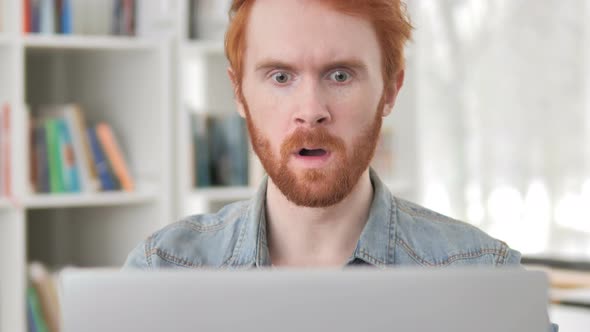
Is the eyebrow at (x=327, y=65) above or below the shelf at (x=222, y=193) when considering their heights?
above

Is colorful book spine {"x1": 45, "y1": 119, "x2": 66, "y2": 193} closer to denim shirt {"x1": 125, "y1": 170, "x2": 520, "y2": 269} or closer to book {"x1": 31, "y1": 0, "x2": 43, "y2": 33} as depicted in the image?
book {"x1": 31, "y1": 0, "x2": 43, "y2": 33}

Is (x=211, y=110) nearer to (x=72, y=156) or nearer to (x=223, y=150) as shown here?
(x=223, y=150)

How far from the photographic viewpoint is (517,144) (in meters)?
3.76

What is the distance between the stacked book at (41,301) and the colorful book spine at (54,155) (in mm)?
245

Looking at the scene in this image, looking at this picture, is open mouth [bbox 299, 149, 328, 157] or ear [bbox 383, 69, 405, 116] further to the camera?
ear [bbox 383, 69, 405, 116]

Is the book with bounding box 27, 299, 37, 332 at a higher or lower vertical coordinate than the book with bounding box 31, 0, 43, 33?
lower

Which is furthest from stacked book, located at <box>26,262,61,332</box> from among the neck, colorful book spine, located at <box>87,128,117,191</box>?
the neck

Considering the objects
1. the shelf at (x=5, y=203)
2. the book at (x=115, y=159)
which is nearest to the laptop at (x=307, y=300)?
the shelf at (x=5, y=203)

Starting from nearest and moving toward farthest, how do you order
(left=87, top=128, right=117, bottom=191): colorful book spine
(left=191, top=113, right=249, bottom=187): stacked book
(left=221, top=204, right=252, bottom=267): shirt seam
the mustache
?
the mustache < (left=221, top=204, right=252, bottom=267): shirt seam < (left=87, top=128, right=117, bottom=191): colorful book spine < (left=191, top=113, right=249, bottom=187): stacked book

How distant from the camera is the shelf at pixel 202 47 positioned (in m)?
2.87

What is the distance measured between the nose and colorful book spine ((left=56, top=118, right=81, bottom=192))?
4.90 feet

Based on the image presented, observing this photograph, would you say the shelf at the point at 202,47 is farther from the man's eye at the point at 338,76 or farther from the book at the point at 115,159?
the man's eye at the point at 338,76

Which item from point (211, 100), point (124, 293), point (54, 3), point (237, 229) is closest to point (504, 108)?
point (211, 100)

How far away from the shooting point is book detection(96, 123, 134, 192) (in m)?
2.85
